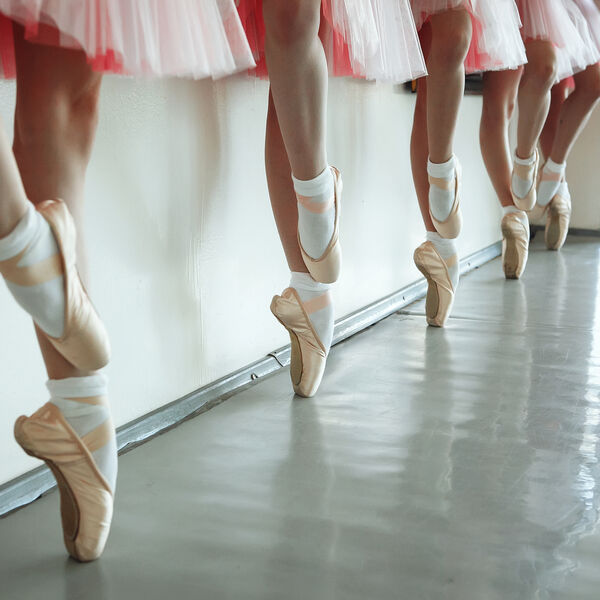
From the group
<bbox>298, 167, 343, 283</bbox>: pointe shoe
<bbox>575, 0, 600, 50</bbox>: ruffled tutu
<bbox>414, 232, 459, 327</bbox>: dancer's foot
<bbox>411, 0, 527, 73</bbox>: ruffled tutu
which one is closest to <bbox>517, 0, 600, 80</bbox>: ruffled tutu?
<bbox>575, 0, 600, 50</bbox>: ruffled tutu

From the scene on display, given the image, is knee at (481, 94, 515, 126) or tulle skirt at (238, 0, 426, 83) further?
knee at (481, 94, 515, 126)

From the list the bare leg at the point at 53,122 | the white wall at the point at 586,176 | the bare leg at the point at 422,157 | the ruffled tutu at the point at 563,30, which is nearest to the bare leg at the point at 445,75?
the bare leg at the point at 422,157

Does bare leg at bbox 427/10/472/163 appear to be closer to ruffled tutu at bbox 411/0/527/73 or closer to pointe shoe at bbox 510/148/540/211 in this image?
ruffled tutu at bbox 411/0/527/73

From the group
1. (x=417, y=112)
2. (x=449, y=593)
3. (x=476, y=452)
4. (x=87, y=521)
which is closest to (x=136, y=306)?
(x=87, y=521)

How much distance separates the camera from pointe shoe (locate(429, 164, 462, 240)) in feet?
5.37

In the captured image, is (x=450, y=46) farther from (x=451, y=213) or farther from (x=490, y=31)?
(x=451, y=213)

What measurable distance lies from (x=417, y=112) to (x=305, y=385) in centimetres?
76

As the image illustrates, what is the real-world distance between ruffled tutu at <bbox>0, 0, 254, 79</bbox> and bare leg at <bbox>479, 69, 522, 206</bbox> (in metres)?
1.38

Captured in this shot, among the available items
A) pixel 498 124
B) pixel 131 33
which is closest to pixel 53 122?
pixel 131 33

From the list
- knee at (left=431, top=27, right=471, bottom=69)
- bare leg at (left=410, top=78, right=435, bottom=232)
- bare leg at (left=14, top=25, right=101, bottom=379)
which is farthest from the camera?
bare leg at (left=410, top=78, right=435, bottom=232)

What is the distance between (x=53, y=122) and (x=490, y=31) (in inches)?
47.4

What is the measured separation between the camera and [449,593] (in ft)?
2.42

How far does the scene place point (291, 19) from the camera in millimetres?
1019

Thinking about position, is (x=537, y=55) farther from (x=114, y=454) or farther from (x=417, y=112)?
(x=114, y=454)
